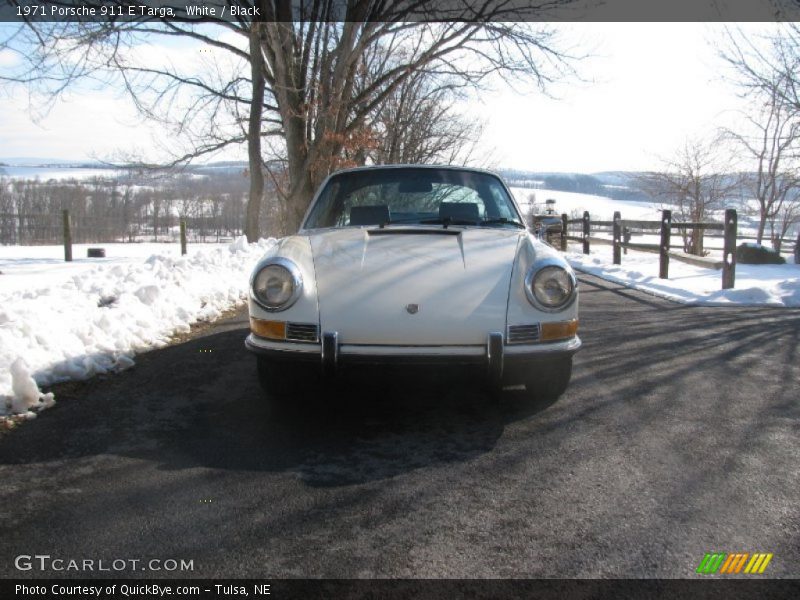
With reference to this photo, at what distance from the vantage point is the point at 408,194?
4734 mm

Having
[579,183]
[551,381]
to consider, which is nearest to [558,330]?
[551,381]

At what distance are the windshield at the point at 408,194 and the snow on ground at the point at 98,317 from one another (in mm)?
1797

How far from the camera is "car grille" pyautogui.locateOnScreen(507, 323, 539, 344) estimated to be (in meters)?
3.10

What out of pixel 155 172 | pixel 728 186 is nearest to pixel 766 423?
pixel 155 172

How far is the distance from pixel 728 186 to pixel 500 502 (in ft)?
95.6

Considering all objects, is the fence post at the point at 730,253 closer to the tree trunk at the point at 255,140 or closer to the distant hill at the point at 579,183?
the tree trunk at the point at 255,140

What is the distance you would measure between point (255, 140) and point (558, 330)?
15.3 metres

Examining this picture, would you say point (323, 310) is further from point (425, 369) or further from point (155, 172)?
point (155, 172)

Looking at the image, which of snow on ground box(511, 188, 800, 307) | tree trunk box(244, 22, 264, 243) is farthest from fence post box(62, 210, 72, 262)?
snow on ground box(511, 188, 800, 307)

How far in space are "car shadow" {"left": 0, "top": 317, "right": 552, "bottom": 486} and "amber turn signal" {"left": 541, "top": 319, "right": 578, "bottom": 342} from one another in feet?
1.46

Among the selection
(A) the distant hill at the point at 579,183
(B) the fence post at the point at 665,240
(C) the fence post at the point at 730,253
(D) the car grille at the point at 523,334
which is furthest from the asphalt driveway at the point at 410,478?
(A) the distant hill at the point at 579,183

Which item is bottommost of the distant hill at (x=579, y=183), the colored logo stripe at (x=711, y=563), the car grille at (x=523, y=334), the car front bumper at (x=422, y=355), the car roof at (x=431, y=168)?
the colored logo stripe at (x=711, y=563)

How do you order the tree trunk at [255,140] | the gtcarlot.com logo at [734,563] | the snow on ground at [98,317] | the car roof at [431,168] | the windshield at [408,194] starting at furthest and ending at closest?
the tree trunk at [255,140] → the car roof at [431,168] → the windshield at [408,194] → the snow on ground at [98,317] → the gtcarlot.com logo at [734,563]

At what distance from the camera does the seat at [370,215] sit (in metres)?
4.26
